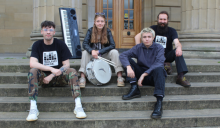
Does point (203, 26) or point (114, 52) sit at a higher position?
point (203, 26)

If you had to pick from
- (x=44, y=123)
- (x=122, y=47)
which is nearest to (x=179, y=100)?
(x=44, y=123)

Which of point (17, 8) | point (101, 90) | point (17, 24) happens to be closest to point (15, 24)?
point (17, 24)

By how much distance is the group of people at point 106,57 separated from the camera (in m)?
2.83

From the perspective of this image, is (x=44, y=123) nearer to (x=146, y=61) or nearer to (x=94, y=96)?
(x=94, y=96)

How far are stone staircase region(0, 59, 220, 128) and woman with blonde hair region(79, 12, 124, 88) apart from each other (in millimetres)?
342

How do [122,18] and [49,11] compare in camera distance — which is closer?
[49,11]

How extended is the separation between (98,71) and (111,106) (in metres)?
0.67

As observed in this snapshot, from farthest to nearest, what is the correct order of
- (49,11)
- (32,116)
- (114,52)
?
(49,11), (114,52), (32,116)

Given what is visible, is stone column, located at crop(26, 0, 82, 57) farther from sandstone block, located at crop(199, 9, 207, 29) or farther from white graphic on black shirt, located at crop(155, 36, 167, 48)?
sandstone block, located at crop(199, 9, 207, 29)

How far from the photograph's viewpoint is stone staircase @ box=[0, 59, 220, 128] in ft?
8.93

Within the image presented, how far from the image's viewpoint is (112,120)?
2727 mm

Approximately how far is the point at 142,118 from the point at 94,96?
1003 millimetres

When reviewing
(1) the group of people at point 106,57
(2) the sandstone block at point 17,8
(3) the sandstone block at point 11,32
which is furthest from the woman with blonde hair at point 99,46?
(3) the sandstone block at point 11,32

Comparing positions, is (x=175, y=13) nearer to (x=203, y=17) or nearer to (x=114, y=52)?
(x=203, y=17)
